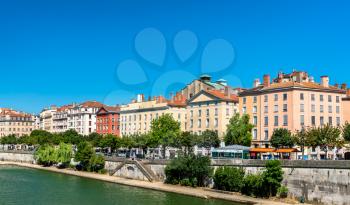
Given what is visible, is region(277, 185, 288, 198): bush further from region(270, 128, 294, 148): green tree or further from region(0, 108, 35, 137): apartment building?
region(0, 108, 35, 137): apartment building

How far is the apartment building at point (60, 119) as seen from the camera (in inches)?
5846

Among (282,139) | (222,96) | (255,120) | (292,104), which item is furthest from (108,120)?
(282,139)

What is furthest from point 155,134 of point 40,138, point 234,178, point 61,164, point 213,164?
point 40,138

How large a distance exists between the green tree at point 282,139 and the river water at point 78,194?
16832 millimetres

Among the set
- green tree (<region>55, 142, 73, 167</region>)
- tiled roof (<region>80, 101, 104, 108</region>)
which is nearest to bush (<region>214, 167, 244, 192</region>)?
green tree (<region>55, 142, 73, 167</region>)

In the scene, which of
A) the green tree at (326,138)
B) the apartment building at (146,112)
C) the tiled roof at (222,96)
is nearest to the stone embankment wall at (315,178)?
the green tree at (326,138)

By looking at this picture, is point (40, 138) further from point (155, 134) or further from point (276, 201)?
point (276, 201)

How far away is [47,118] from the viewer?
163 m

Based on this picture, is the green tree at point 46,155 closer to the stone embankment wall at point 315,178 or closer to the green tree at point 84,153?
the green tree at point 84,153

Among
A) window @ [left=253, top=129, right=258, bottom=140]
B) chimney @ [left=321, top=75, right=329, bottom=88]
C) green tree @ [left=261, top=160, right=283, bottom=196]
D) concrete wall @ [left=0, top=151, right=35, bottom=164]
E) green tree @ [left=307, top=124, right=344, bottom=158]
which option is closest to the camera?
green tree @ [left=261, top=160, right=283, bottom=196]

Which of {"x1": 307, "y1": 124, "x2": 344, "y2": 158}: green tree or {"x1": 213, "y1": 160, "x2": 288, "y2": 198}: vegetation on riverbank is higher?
{"x1": 307, "y1": 124, "x2": 344, "y2": 158}: green tree

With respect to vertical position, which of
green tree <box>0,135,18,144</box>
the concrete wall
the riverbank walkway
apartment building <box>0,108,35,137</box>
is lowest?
the riverbank walkway

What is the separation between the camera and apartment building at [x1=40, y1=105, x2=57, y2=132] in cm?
15912

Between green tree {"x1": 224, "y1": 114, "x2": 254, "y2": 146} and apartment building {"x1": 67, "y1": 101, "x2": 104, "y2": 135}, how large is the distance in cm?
6720
